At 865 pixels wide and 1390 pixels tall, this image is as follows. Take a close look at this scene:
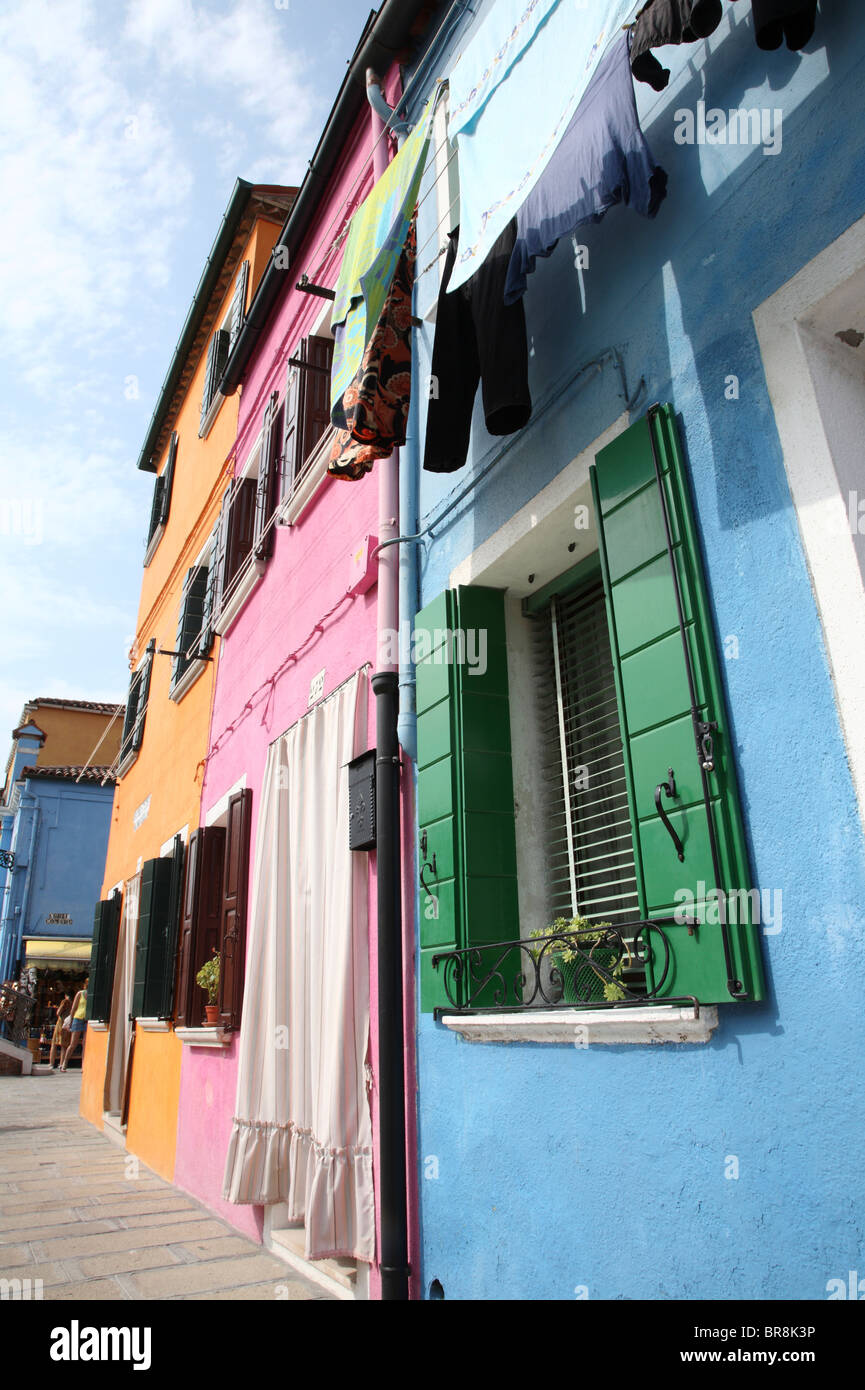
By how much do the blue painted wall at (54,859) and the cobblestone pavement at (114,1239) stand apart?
16224mm

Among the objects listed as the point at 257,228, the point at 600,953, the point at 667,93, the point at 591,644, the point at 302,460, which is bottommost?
the point at 600,953

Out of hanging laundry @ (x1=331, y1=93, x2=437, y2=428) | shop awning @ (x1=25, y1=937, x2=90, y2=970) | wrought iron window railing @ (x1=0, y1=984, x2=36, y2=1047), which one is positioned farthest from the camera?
shop awning @ (x1=25, y1=937, x2=90, y2=970)

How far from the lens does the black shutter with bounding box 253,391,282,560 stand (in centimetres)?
742

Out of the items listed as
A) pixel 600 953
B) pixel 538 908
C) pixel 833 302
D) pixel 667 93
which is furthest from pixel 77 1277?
pixel 667 93

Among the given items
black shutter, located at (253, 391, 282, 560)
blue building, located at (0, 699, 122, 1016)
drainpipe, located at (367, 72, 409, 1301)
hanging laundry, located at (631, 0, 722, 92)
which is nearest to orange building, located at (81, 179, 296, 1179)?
black shutter, located at (253, 391, 282, 560)

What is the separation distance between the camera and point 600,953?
9.41 ft

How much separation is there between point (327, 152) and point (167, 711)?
6422 millimetres

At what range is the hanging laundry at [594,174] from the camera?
273 centimetres

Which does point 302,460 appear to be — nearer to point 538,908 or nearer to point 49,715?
point 538,908

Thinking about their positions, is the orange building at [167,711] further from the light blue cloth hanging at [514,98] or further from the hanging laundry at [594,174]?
the hanging laundry at [594,174]

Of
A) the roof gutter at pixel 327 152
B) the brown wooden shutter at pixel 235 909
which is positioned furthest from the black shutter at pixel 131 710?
the brown wooden shutter at pixel 235 909

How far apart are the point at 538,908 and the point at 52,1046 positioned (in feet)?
70.3

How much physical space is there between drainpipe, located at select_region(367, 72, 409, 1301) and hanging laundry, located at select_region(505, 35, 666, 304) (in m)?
1.77

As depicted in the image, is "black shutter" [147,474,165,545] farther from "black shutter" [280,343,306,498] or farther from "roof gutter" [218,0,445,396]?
"black shutter" [280,343,306,498]
